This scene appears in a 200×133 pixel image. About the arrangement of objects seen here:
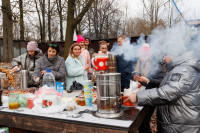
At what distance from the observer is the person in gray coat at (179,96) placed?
1.42m

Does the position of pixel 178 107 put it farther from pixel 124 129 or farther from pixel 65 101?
pixel 65 101

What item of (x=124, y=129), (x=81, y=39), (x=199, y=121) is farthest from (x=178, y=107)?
(x=81, y=39)

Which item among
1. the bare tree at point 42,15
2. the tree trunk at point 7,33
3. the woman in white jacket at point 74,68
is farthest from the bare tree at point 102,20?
the woman in white jacket at point 74,68

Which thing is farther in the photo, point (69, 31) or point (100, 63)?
point (69, 31)

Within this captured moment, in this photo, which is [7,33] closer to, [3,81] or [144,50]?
[3,81]

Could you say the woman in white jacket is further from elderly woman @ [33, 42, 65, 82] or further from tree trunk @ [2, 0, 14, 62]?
tree trunk @ [2, 0, 14, 62]

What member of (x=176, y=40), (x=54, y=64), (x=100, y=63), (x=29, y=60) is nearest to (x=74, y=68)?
(x=54, y=64)

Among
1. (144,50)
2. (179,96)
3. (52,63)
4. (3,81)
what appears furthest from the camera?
(52,63)

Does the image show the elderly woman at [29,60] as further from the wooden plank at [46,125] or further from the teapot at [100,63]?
the teapot at [100,63]

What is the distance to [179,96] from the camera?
1436 millimetres

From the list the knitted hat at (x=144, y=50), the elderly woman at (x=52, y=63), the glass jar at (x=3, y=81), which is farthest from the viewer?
the elderly woman at (x=52, y=63)

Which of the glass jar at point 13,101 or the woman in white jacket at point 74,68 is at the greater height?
the woman in white jacket at point 74,68

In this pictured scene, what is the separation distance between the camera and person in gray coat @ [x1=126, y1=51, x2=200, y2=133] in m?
1.42

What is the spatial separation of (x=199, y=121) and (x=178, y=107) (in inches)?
9.3
